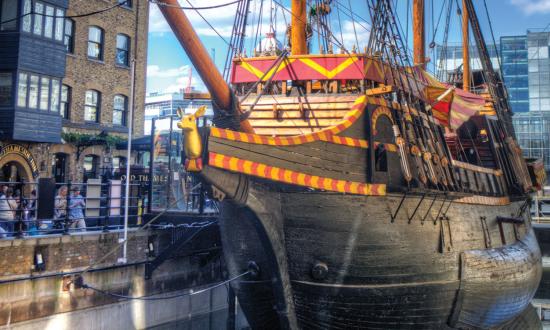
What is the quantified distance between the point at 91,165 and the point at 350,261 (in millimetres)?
16898

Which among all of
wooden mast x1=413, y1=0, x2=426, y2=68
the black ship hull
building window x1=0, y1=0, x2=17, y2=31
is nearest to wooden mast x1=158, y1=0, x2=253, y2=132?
the black ship hull

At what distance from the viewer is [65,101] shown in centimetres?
Answer: 2153

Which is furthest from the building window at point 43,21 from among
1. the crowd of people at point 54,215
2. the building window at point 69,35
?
the crowd of people at point 54,215

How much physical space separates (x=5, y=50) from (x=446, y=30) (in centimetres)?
1846

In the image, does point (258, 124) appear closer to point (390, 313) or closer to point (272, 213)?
point (272, 213)

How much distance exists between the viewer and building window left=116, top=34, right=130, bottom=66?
24.2 meters

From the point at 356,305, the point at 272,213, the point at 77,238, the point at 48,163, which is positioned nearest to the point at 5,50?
the point at 48,163

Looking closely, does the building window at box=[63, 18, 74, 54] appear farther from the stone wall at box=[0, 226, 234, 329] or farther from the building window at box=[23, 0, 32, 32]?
the stone wall at box=[0, 226, 234, 329]

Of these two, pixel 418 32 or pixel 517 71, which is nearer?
pixel 418 32

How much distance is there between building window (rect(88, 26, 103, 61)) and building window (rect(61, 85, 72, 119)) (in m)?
1.97

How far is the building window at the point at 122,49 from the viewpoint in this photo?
79.4 feet

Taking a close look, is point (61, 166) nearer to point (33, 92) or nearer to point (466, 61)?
point (33, 92)

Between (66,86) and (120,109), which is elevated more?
(66,86)

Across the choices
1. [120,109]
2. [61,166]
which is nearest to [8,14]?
[61,166]
